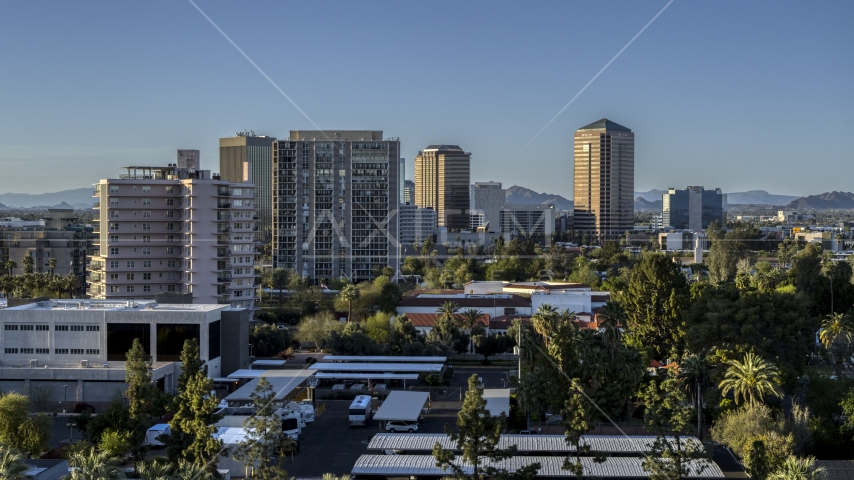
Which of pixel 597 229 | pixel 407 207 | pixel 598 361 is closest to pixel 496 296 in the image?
pixel 598 361

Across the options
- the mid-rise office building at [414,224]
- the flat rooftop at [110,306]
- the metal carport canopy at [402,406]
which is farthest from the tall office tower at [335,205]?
the mid-rise office building at [414,224]

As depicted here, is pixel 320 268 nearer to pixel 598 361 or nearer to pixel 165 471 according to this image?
pixel 598 361

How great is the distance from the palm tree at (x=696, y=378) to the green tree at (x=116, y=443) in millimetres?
12865

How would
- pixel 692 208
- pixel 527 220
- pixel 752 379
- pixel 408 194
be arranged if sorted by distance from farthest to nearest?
pixel 408 194
pixel 692 208
pixel 527 220
pixel 752 379

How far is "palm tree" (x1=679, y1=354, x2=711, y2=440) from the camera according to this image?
21.0 meters

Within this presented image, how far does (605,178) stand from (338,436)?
325 ft

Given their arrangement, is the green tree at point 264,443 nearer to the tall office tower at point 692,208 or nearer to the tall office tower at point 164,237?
the tall office tower at point 164,237

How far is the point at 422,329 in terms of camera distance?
117ft

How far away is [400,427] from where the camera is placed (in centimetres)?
2089

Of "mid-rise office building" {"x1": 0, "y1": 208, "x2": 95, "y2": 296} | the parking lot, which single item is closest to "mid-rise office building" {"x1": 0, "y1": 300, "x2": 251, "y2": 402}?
the parking lot

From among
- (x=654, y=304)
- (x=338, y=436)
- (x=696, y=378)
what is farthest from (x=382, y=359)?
(x=696, y=378)

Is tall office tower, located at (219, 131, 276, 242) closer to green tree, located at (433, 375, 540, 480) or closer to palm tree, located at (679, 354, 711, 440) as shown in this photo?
palm tree, located at (679, 354, 711, 440)

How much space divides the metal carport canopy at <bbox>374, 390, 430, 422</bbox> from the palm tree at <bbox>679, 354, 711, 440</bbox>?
662cm

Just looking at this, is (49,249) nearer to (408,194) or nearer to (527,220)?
(527,220)
